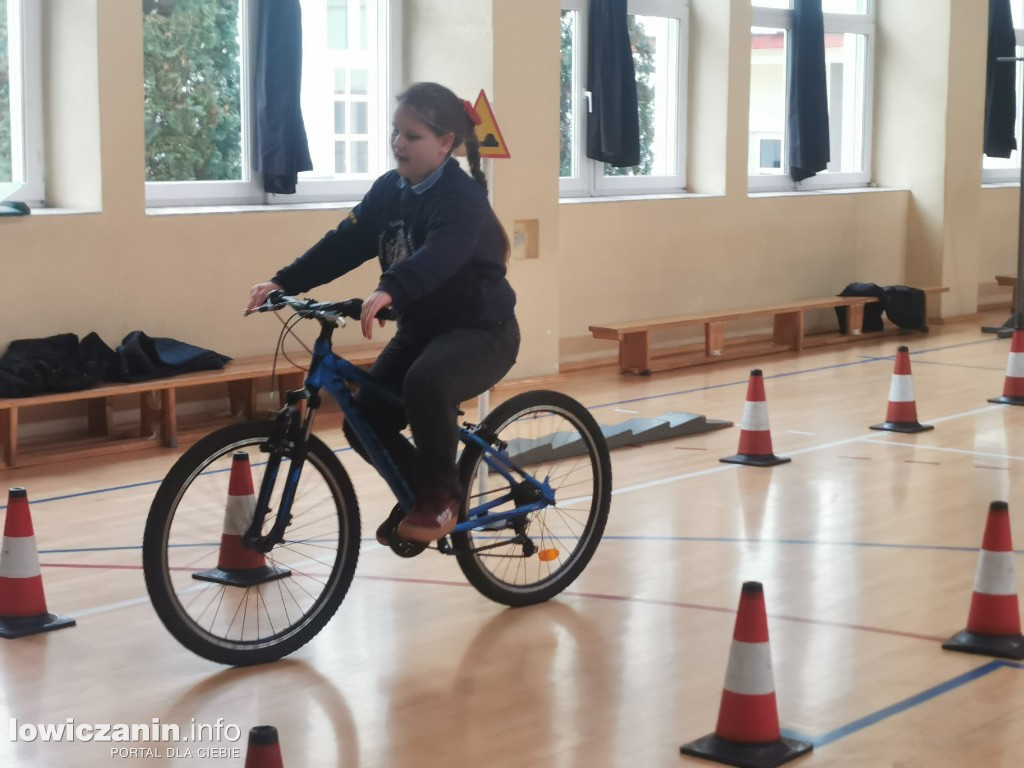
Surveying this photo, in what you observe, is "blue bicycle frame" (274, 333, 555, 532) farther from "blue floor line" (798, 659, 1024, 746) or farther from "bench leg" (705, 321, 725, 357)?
"bench leg" (705, 321, 725, 357)

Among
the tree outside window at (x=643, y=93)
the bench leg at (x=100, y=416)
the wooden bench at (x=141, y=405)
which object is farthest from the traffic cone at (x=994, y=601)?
the tree outside window at (x=643, y=93)

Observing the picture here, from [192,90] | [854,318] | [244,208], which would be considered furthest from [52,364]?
[854,318]

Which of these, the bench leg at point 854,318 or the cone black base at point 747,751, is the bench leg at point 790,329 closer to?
the bench leg at point 854,318

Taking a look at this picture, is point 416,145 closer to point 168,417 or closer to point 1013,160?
point 168,417

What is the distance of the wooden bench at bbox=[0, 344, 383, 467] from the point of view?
6.12 m

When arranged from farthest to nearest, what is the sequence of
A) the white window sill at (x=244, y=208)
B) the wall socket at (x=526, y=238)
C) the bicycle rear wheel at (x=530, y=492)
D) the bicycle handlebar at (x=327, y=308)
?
the wall socket at (x=526, y=238) → the white window sill at (x=244, y=208) → the bicycle rear wheel at (x=530, y=492) → the bicycle handlebar at (x=327, y=308)

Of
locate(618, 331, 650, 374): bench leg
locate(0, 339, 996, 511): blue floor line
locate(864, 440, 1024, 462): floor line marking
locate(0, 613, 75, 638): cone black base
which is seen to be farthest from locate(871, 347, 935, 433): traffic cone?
locate(0, 613, 75, 638): cone black base

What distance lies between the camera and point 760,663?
3023 millimetres

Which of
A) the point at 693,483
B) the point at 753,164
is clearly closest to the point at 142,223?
the point at 693,483

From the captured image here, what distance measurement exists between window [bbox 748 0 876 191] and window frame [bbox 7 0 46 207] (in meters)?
5.54

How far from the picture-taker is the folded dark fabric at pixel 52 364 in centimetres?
613

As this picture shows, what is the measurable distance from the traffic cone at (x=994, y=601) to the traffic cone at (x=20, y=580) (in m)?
2.38

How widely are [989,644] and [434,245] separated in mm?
1715

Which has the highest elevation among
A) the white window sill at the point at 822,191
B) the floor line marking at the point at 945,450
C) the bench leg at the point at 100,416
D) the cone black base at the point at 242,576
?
the white window sill at the point at 822,191
